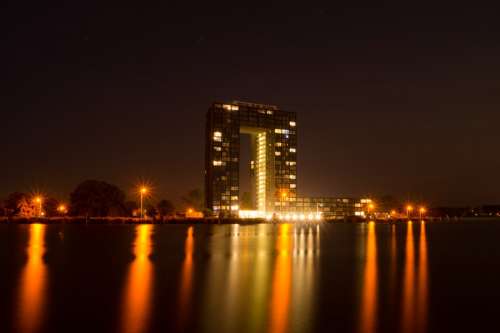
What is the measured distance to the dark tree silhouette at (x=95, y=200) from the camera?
113438 mm

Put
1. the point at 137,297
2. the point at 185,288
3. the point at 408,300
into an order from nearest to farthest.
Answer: the point at 137,297, the point at 408,300, the point at 185,288

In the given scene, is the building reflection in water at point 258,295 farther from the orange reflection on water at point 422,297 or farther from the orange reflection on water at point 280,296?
the orange reflection on water at point 422,297

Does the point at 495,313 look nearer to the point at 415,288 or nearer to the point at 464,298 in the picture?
the point at 464,298

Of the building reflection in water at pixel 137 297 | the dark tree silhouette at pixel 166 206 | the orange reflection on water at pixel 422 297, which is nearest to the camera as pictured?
the building reflection in water at pixel 137 297

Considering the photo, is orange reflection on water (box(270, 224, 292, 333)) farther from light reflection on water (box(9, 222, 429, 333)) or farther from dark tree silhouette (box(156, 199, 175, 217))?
dark tree silhouette (box(156, 199, 175, 217))

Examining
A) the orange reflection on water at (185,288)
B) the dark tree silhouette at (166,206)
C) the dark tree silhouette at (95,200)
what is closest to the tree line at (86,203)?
the dark tree silhouette at (95,200)

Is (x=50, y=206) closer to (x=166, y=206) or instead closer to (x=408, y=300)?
(x=166, y=206)

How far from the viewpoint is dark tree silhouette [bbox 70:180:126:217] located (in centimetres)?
11344

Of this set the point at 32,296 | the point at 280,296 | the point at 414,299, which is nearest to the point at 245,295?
the point at 280,296

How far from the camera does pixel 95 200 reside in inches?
4515

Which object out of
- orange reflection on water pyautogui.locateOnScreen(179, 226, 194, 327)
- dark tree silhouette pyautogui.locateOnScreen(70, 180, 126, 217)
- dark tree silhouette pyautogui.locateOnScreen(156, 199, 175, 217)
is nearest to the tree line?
dark tree silhouette pyautogui.locateOnScreen(70, 180, 126, 217)

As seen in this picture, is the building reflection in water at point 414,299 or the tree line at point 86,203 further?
the tree line at point 86,203

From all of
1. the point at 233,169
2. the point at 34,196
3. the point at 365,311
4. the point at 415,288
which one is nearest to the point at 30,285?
the point at 365,311

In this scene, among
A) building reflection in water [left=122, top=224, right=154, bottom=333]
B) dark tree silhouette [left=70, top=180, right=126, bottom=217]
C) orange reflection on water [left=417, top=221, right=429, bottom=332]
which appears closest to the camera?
building reflection in water [left=122, top=224, right=154, bottom=333]
